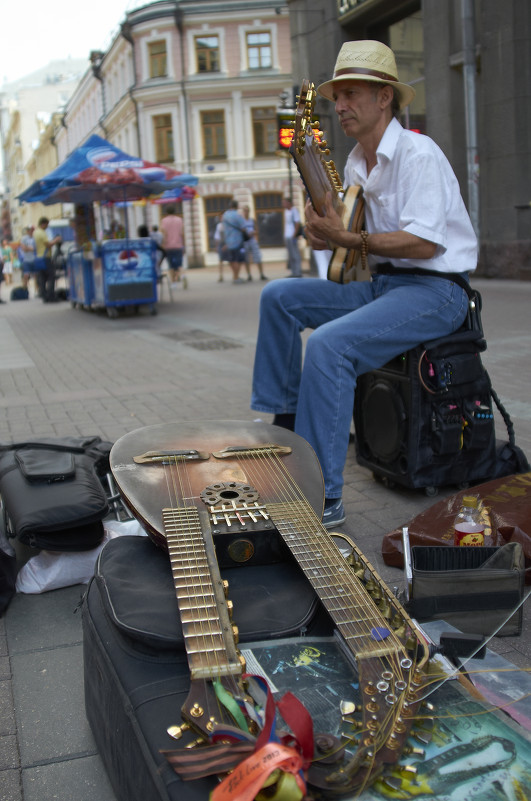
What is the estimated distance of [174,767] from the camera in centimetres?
121

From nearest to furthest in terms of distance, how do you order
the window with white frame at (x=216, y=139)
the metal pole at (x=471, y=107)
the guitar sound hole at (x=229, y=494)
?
the guitar sound hole at (x=229, y=494), the metal pole at (x=471, y=107), the window with white frame at (x=216, y=139)

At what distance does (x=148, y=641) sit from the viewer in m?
1.53

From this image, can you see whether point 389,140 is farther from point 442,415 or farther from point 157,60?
point 157,60

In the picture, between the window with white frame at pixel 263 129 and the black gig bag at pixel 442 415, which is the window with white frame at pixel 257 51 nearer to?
the window with white frame at pixel 263 129

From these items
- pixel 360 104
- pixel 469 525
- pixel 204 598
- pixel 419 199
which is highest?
pixel 360 104

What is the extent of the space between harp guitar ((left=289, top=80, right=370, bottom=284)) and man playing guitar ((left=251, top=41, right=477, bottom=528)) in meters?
0.05

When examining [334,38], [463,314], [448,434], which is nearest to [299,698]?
[448,434]

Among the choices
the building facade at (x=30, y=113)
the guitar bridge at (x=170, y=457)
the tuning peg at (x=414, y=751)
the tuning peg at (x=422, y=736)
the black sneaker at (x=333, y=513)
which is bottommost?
the black sneaker at (x=333, y=513)

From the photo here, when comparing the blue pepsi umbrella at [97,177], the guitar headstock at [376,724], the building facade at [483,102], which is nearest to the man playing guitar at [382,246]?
the guitar headstock at [376,724]

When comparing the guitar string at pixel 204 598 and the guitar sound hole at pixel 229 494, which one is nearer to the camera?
the guitar string at pixel 204 598

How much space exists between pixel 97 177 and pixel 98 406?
7.22 meters

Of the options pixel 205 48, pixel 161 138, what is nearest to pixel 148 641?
pixel 161 138

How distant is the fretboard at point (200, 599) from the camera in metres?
1.40

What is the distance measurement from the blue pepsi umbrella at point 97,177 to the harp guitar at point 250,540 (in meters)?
9.97
